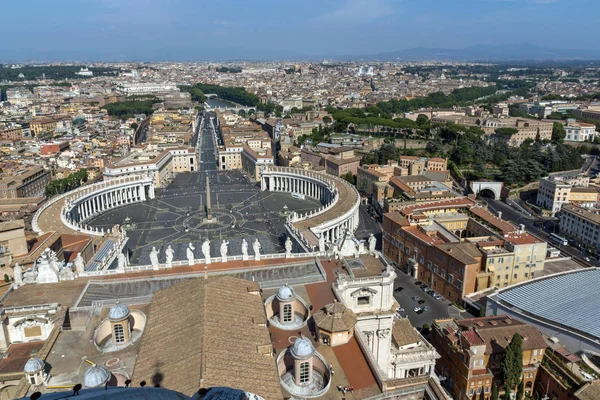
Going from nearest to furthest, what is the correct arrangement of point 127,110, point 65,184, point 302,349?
point 302,349 → point 65,184 → point 127,110

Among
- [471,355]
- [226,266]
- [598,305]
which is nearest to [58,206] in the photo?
[226,266]

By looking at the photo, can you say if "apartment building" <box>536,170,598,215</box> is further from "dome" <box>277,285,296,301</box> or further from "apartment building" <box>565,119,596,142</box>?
"dome" <box>277,285,296,301</box>

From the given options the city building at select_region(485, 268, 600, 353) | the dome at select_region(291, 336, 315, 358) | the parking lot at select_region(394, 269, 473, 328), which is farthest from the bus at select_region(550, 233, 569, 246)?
the dome at select_region(291, 336, 315, 358)

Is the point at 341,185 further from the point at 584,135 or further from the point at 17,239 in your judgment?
the point at 584,135

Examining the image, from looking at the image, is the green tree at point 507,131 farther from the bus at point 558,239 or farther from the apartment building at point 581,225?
the bus at point 558,239

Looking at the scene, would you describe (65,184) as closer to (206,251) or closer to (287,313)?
(206,251)

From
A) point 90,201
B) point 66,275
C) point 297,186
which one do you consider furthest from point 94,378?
point 297,186
